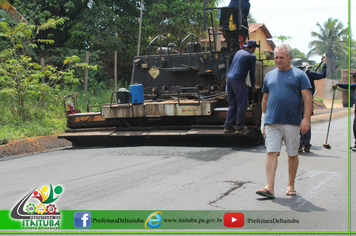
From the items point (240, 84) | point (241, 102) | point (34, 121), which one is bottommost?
point (34, 121)

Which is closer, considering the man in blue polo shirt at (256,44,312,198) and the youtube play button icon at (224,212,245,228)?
the youtube play button icon at (224,212,245,228)

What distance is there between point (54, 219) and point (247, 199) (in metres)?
2.08

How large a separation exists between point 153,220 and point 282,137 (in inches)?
75.1

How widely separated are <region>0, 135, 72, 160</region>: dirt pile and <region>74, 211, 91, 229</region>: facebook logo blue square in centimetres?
586

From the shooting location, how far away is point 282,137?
15.0 ft

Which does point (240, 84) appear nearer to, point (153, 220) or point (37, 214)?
point (153, 220)

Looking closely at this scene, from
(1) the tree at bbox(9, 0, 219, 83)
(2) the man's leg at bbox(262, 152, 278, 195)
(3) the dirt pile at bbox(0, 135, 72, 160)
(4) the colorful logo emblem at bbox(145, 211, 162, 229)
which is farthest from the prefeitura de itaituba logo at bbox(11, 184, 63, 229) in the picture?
(1) the tree at bbox(9, 0, 219, 83)

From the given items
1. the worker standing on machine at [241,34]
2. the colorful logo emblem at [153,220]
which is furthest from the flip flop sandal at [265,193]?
the worker standing on machine at [241,34]

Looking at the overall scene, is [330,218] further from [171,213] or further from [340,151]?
[340,151]

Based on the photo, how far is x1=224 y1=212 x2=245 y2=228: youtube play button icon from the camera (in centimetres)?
338

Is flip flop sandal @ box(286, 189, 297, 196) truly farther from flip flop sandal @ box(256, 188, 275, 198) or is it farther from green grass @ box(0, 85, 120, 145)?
green grass @ box(0, 85, 120, 145)

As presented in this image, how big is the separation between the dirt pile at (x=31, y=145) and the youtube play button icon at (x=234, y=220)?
21.4ft

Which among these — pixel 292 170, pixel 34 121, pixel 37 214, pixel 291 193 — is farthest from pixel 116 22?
pixel 37 214

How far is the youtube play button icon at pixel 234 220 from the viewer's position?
3.38m
